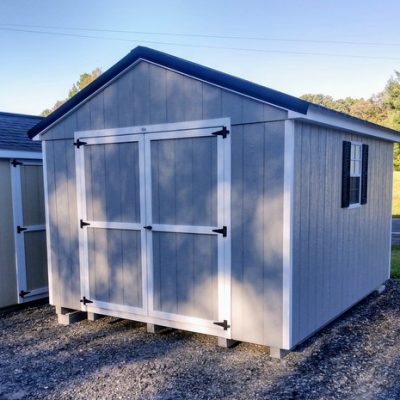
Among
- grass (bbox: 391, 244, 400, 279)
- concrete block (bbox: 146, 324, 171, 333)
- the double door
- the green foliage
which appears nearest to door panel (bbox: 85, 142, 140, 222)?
the double door

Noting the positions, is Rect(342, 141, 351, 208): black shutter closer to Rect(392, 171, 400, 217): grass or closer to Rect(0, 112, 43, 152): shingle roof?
Rect(0, 112, 43, 152): shingle roof

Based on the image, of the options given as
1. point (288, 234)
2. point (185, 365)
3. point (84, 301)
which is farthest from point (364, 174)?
point (84, 301)

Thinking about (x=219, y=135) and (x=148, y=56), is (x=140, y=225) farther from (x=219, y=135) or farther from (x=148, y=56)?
(x=148, y=56)

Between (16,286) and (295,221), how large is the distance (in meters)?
3.84

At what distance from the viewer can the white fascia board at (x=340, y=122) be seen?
138 inches

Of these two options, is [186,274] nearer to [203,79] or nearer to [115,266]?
[115,266]

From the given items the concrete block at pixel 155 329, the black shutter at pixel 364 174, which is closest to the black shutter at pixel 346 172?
the black shutter at pixel 364 174

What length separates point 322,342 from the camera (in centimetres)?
415

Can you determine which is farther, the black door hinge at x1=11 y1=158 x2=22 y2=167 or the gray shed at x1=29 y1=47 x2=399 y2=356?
the black door hinge at x1=11 y1=158 x2=22 y2=167

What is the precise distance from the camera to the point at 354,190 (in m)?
4.96

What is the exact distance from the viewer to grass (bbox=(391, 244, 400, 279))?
23.7 ft

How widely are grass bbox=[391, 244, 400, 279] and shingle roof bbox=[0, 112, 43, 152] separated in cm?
605

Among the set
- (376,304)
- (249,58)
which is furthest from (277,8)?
(376,304)

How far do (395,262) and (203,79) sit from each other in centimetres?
623
